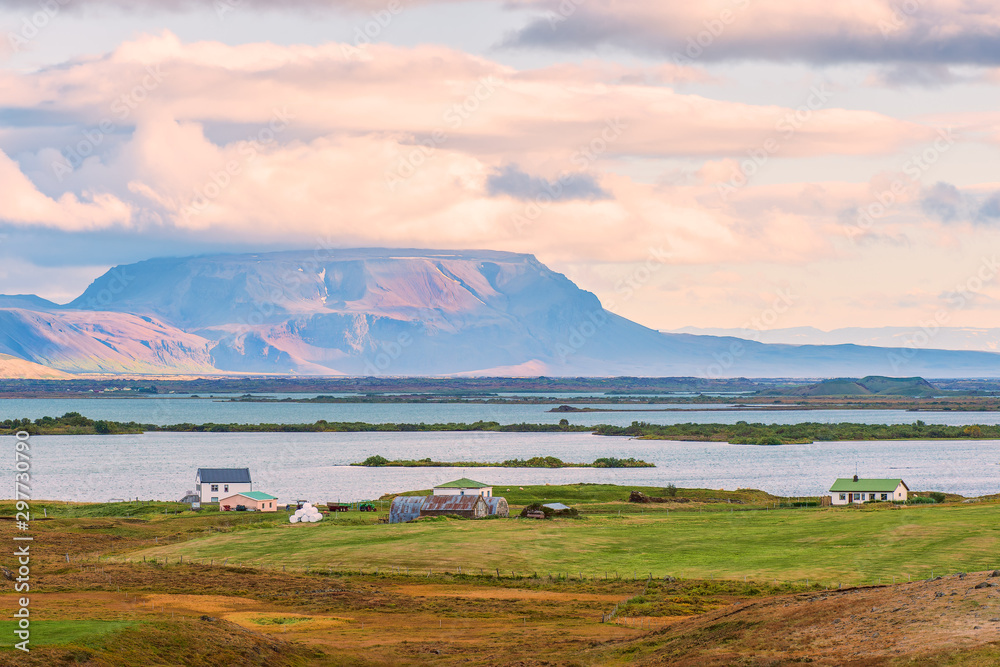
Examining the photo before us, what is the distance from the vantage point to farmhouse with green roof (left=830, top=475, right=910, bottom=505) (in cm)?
9144

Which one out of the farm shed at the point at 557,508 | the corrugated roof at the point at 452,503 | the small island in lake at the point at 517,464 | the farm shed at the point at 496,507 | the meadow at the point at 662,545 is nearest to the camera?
the meadow at the point at 662,545

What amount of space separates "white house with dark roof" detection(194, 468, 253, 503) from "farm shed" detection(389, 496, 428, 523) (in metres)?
20.6

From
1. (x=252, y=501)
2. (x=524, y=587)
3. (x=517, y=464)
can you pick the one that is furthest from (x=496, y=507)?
(x=517, y=464)

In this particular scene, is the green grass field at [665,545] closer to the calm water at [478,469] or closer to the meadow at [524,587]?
the meadow at [524,587]

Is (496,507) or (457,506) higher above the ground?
(457,506)

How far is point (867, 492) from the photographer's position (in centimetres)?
9162

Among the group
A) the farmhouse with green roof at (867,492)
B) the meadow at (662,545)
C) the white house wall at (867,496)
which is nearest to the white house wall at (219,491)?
the meadow at (662,545)

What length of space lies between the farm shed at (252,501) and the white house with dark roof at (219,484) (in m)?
1.21

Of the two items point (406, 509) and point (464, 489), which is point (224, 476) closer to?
point (464, 489)

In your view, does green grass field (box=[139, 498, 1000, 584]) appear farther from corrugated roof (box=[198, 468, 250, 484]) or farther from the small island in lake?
the small island in lake

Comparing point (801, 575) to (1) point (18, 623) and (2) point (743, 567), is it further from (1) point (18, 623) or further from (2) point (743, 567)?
(1) point (18, 623)

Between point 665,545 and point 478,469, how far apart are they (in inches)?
3080

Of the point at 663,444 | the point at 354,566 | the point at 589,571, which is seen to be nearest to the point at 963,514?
the point at 589,571

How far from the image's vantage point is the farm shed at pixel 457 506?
8656 cm
